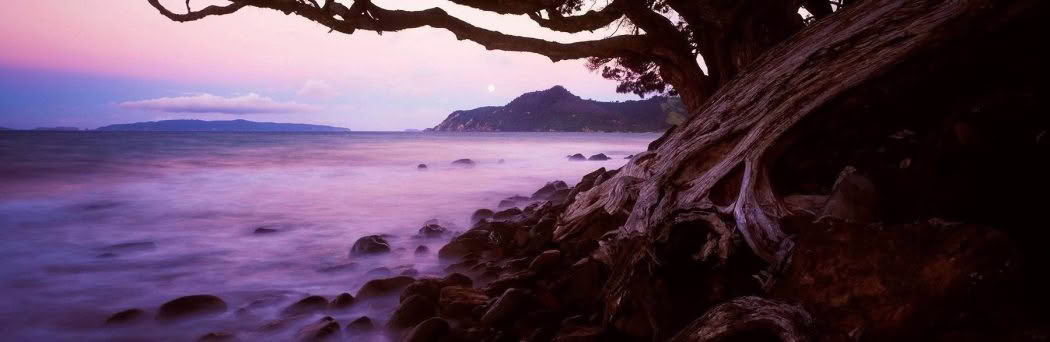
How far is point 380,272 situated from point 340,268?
19.2 inches

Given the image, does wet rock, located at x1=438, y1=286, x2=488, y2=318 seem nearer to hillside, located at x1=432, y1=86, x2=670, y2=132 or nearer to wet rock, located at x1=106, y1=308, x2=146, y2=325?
wet rock, located at x1=106, y1=308, x2=146, y2=325

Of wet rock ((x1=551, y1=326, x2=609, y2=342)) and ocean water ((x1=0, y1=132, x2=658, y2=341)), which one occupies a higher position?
wet rock ((x1=551, y1=326, x2=609, y2=342))

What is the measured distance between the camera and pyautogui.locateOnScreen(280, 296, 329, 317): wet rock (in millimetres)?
4074

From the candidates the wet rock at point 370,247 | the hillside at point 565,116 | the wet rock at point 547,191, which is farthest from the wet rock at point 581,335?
the hillside at point 565,116

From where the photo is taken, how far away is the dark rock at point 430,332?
10.0 feet

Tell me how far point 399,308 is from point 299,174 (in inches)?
665

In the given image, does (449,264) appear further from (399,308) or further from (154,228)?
(154,228)

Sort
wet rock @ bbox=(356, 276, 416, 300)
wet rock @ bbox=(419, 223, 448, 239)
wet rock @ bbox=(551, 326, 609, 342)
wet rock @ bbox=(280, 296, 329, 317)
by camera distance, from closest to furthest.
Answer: wet rock @ bbox=(551, 326, 609, 342), wet rock @ bbox=(280, 296, 329, 317), wet rock @ bbox=(356, 276, 416, 300), wet rock @ bbox=(419, 223, 448, 239)

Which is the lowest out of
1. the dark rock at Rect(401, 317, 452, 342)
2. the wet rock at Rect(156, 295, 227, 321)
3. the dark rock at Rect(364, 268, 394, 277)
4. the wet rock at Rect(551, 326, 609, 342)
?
the dark rock at Rect(364, 268, 394, 277)

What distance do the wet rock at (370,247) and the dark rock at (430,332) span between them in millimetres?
2926

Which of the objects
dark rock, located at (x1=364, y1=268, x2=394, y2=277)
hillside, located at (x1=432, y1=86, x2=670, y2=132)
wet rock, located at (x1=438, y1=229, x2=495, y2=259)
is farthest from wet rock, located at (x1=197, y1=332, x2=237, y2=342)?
hillside, located at (x1=432, y1=86, x2=670, y2=132)

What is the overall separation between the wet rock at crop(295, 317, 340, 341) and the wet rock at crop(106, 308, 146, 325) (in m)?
1.41

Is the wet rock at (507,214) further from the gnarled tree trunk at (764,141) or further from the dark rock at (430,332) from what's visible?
the dark rock at (430,332)

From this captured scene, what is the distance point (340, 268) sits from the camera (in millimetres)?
5348
